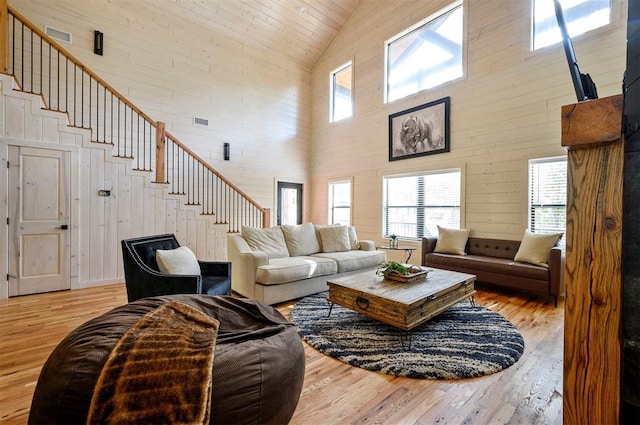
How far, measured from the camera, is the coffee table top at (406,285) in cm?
244

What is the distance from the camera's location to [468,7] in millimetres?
4875

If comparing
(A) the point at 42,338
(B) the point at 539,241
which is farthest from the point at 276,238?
(B) the point at 539,241

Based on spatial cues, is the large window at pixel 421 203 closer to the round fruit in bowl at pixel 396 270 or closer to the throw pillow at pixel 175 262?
the round fruit in bowl at pixel 396 270

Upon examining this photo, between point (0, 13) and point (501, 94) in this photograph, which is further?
point (501, 94)

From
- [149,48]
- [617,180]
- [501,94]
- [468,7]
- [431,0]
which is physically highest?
[431,0]

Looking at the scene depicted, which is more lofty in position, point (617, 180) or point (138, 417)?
point (617, 180)

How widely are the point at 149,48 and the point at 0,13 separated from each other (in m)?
2.15

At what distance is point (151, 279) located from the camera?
2479mm

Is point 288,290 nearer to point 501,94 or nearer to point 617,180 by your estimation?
point 617,180

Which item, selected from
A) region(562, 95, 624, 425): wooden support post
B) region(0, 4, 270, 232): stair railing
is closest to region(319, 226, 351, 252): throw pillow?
region(0, 4, 270, 232): stair railing

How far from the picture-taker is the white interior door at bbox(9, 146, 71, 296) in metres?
3.62

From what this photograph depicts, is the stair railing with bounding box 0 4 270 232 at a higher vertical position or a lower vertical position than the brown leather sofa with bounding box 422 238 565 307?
higher

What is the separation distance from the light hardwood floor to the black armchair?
764 millimetres

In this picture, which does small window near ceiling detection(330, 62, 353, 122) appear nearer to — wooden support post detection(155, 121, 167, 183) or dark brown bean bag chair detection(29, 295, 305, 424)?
wooden support post detection(155, 121, 167, 183)
